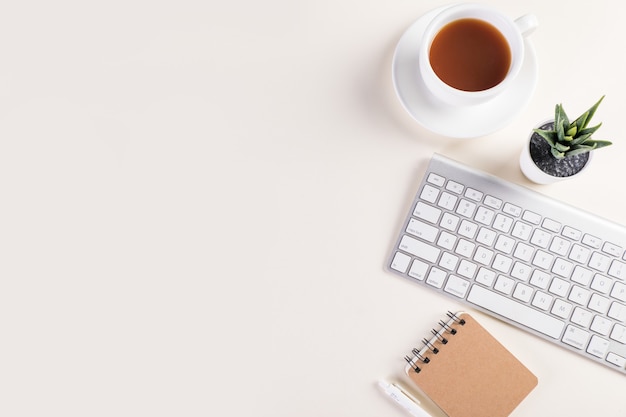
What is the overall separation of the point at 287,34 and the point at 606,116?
440mm

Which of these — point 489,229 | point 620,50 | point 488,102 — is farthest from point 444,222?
point 620,50

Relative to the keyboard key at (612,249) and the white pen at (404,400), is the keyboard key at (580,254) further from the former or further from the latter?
the white pen at (404,400)

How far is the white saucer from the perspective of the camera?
777mm

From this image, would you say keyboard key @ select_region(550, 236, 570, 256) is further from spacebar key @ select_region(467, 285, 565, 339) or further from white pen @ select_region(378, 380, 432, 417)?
white pen @ select_region(378, 380, 432, 417)

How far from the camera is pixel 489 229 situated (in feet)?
2.59

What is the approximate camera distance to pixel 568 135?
0.72 meters

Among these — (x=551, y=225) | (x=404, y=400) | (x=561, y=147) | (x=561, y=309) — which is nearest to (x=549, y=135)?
(x=561, y=147)

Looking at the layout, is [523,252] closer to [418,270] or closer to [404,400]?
[418,270]

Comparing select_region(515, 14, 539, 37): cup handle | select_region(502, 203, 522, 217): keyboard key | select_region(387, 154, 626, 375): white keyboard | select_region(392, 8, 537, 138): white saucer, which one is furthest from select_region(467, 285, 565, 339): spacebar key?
select_region(515, 14, 539, 37): cup handle

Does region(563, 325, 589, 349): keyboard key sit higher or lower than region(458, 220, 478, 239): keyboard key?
lower

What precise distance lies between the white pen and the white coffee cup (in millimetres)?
366

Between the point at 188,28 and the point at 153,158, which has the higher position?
the point at 188,28

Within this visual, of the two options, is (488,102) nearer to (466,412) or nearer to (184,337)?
(466,412)

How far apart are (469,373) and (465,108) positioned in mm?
338
